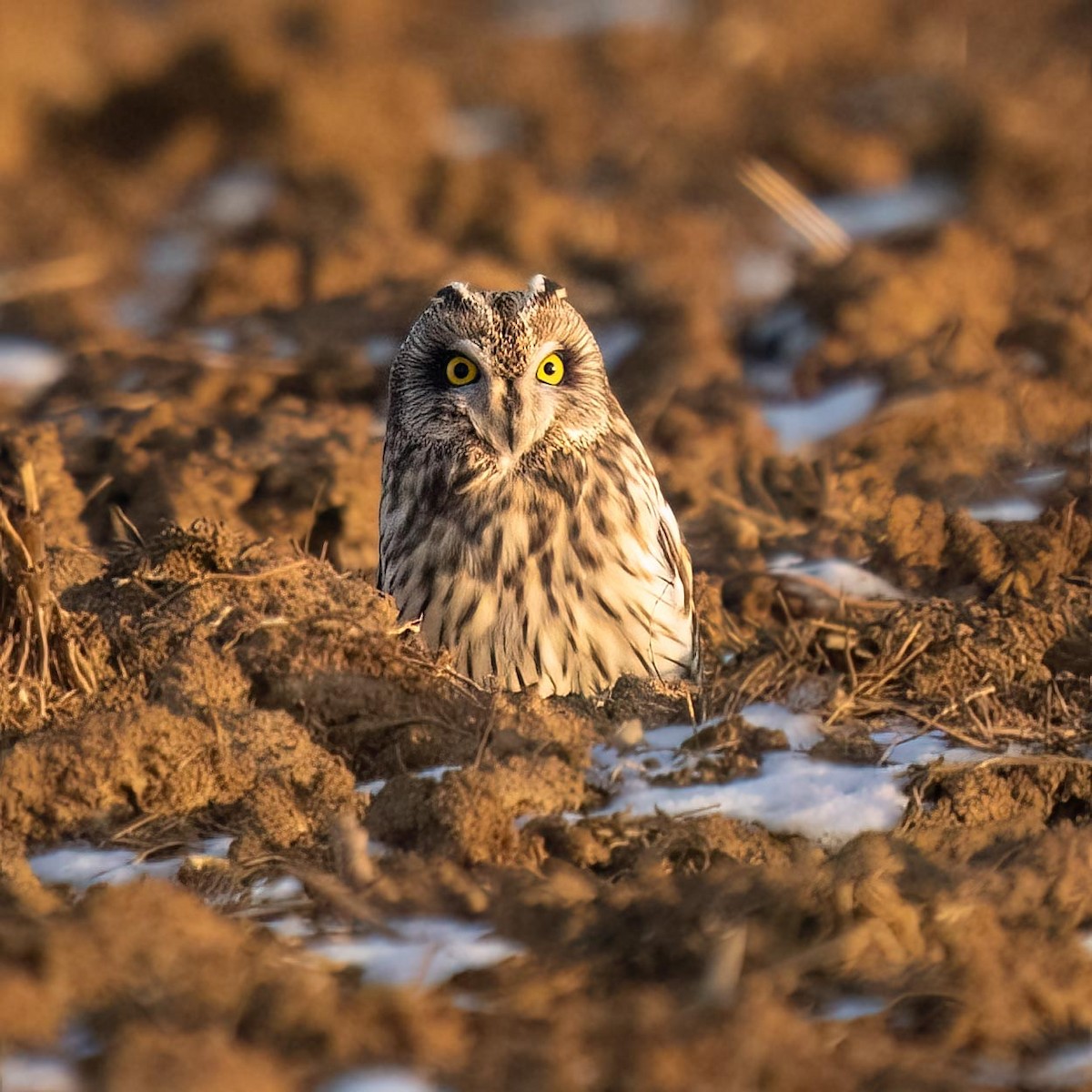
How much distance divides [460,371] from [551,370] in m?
0.26

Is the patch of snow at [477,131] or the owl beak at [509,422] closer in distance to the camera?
the owl beak at [509,422]

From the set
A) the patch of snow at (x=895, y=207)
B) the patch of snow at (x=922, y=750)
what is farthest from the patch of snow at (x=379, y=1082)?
the patch of snow at (x=895, y=207)

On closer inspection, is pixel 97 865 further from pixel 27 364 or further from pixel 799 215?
pixel 799 215

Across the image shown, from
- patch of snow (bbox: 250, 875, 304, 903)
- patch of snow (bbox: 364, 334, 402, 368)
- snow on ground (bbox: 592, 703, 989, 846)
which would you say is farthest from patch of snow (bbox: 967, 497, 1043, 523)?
patch of snow (bbox: 250, 875, 304, 903)

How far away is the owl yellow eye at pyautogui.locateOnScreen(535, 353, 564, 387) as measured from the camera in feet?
18.0

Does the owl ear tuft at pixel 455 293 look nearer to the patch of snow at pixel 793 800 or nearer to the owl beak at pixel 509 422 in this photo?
the owl beak at pixel 509 422

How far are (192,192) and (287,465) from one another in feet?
18.5

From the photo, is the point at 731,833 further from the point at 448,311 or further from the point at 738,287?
the point at 738,287

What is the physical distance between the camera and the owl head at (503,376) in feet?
17.6

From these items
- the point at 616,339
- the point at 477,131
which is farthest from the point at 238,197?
the point at 616,339

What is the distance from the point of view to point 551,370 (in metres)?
5.52

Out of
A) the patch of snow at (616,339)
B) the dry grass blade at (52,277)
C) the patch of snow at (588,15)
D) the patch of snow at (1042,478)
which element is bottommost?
the patch of snow at (1042,478)

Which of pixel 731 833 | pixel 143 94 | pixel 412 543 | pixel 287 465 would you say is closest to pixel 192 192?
pixel 143 94

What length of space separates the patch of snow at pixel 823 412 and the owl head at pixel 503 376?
3.35 metres
